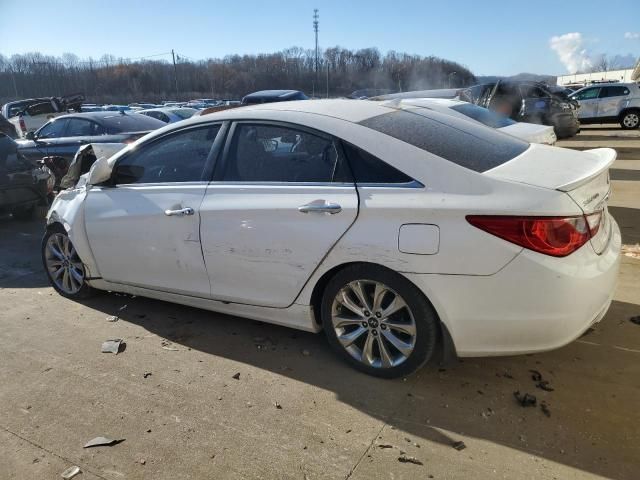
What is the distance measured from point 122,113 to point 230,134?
7105mm

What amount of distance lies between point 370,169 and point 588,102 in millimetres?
19764

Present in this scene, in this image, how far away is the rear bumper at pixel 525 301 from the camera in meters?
2.50

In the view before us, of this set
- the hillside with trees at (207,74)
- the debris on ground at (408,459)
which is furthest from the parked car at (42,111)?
the hillside with trees at (207,74)

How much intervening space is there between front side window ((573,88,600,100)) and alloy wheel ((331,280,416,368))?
19.9 metres

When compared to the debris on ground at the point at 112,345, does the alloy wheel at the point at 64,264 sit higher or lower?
higher

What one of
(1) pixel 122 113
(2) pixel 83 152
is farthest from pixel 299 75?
(2) pixel 83 152

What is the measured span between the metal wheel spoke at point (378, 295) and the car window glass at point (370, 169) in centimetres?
59

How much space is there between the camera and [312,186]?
3059mm

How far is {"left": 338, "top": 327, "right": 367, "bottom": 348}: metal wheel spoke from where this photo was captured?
3.09m

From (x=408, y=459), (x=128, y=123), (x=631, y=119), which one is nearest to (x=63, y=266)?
(x=408, y=459)

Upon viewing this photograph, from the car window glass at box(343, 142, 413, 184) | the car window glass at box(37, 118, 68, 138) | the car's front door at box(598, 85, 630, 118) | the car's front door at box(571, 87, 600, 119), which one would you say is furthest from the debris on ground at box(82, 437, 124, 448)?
the car's front door at box(598, 85, 630, 118)

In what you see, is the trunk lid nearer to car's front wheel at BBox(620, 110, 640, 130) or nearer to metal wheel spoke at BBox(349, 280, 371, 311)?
metal wheel spoke at BBox(349, 280, 371, 311)

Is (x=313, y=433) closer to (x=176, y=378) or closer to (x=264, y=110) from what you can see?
(x=176, y=378)

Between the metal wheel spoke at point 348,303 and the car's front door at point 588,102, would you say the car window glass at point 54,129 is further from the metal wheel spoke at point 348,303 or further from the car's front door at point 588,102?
the car's front door at point 588,102
